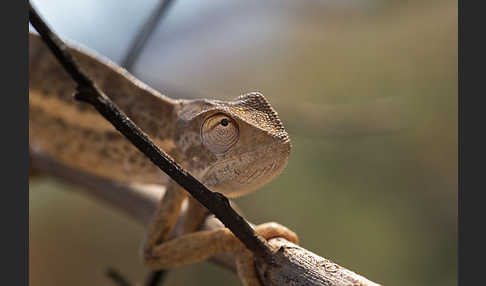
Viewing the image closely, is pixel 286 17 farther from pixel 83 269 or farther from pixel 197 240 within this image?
pixel 83 269

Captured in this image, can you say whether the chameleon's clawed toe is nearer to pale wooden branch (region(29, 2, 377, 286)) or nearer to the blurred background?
pale wooden branch (region(29, 2, 377, 286))

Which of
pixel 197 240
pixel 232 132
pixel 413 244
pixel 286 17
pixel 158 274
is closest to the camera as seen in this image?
pixel 232 132

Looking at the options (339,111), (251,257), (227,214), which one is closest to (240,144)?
(227,214)

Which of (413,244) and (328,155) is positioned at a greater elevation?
(328,155)

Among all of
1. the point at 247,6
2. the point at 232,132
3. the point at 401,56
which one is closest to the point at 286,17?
the point at 247,6

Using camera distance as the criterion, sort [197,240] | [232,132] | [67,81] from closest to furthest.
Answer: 1. [232,132]
2. [197,240]
3. [67,81]
